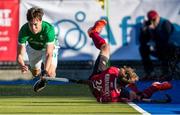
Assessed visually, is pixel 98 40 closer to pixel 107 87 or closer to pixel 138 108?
pixel 107 87

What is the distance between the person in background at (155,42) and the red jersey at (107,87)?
207 inches

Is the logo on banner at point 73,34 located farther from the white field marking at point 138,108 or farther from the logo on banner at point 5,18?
the white field marking at point 138,108

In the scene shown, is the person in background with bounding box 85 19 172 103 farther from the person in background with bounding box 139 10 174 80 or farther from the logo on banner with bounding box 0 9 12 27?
the logo on banner with bounding box 0 9 12 27

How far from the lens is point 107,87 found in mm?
11367

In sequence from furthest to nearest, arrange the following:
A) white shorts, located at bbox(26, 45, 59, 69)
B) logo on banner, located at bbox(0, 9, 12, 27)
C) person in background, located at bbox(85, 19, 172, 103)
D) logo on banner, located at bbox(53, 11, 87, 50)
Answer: logo on banner, located at bbox(53, 11, 87, 50) < logo on banner, located at bbox(0, 9, 12, 27) < white shorts, located at bbox(26, 45, 59, 69) < person in background, located at bbox(85, 19, 172, 103)

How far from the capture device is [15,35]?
57.4 ft

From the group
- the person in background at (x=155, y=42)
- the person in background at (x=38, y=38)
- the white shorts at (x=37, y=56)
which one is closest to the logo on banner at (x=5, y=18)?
the person in background at (x=155, y=42)

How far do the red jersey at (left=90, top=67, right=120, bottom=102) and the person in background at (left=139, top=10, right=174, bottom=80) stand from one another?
5.25 metres

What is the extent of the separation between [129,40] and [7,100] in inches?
236

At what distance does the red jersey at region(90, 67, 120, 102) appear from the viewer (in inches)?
446

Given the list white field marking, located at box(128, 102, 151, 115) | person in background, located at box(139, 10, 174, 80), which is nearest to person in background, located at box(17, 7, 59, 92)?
white field marking, located at box(128, 102, 151, 115)

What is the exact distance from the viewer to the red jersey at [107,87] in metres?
11.3

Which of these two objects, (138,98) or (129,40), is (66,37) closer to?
(129,40)

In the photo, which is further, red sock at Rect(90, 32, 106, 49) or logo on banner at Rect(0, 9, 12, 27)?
logo on banner at Rect(0, 9, 12, 27)
